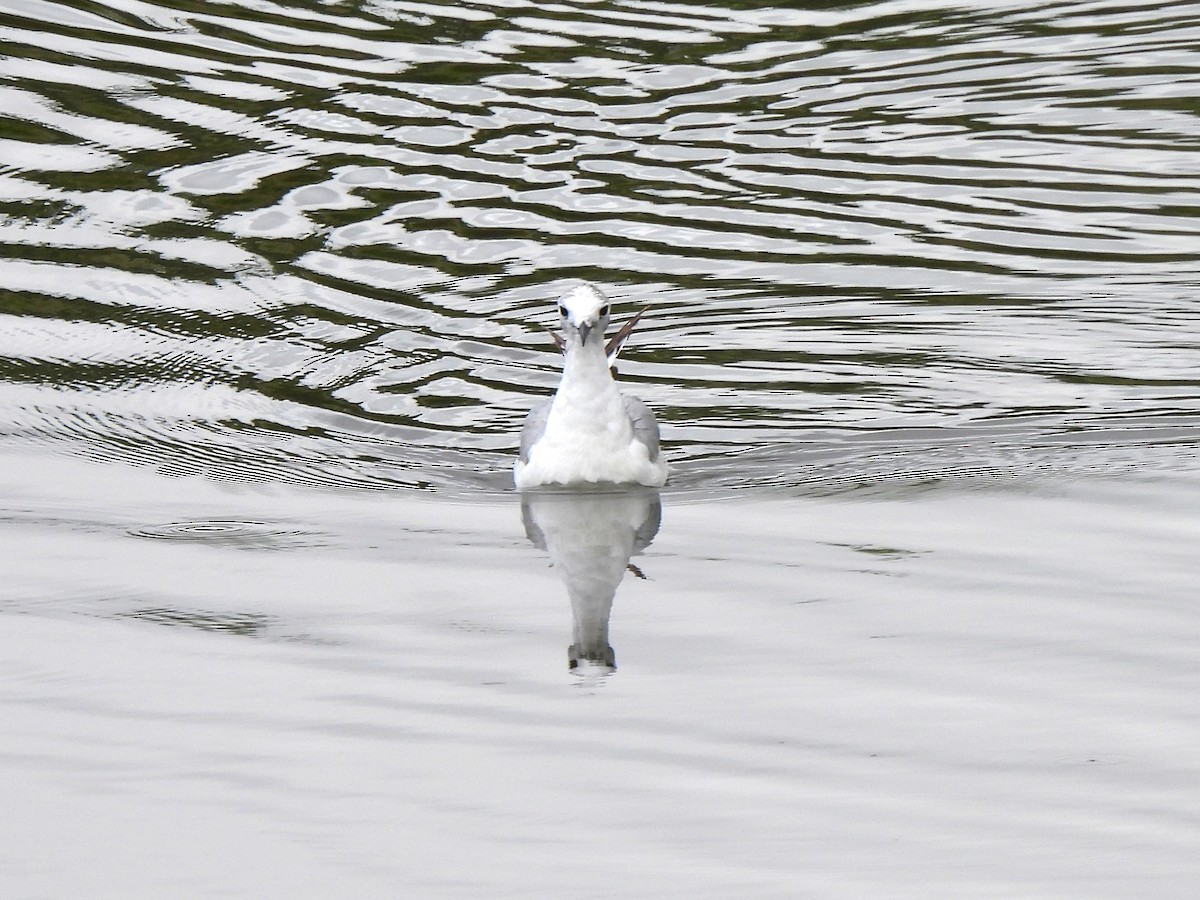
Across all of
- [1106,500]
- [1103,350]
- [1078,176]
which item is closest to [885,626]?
[1106,500]

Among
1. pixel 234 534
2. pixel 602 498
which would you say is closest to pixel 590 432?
pixel 602 498

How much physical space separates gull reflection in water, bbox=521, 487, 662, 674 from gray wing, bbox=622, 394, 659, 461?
0.86 ft

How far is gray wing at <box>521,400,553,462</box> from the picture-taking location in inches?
489

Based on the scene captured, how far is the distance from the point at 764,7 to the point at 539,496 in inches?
461

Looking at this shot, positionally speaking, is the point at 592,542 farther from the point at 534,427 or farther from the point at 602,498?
the point at 534,427

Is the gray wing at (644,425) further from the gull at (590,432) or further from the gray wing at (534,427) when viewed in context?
the gray wing at (534,427)

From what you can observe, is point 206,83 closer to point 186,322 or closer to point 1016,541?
point 186,322

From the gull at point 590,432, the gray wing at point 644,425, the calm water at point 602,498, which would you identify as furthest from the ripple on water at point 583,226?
the gull at point 590,432

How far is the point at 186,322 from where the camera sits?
49.9ft

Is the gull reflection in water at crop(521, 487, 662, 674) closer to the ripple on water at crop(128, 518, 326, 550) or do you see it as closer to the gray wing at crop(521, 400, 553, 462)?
the gray wing at crop(521, 400, 553, 462)

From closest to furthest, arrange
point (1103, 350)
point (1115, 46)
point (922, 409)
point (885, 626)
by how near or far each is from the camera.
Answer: point (885, 626) → point (922, 409) → point (1103, 350) → point (1115, 46)

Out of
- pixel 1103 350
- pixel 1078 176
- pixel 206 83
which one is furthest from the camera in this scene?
pixel 206 83

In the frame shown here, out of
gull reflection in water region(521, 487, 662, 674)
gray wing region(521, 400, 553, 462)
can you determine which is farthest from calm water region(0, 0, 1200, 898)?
gray wing region(521, 400, 553, 462)

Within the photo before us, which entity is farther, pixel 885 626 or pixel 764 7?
pixel 764 7
